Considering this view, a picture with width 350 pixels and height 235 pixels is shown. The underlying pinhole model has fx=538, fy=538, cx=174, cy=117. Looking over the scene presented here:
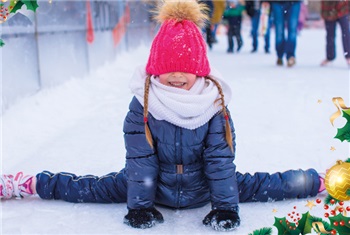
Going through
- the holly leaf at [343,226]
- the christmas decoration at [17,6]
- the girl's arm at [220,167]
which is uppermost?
the christmas decoration at [17,6]

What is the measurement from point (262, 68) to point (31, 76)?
4.14 metres

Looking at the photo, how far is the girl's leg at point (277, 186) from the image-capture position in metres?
2.28

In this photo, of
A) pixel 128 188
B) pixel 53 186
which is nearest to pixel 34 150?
pixel 53 186

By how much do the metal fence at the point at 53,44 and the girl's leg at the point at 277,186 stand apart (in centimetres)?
111

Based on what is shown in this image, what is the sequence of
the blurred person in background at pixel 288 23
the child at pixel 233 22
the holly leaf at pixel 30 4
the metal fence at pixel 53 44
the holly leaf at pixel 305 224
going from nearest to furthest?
the holly leaf at pixel 305 224
the holly leaf at pixel 30 4
the metal fence at pixel 53 44
the blurred person in background at pixel 288 23
the child at pixel 233 22

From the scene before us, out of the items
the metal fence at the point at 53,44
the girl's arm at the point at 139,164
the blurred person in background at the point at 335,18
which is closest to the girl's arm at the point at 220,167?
the girl's arm at the point at 139,164

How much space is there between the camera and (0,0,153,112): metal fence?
3.89 m

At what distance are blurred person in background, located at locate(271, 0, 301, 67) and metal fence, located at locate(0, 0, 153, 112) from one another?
2.52 meters

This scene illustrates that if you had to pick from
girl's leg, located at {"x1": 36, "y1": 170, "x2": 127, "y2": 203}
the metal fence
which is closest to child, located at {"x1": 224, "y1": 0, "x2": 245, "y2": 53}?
the metal fence

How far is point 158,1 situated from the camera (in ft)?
7.35

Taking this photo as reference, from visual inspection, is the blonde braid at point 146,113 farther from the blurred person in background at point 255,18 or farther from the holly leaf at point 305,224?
the blurred person in background at point 255,18

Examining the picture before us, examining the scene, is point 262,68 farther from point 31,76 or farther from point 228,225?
point 228,225

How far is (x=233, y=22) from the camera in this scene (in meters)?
11.7

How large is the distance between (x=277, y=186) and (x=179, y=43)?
2.50 feet
